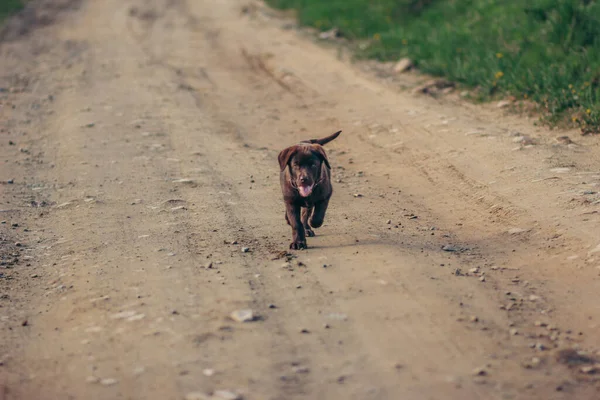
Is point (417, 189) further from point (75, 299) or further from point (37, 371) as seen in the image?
point (37, 371)

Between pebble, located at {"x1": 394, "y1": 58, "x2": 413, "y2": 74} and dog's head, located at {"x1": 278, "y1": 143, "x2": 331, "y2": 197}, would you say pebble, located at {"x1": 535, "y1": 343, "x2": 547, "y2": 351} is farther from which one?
pebble, located at {"x1": 394, "y1": 58, "x2": 413, "y2": 74}

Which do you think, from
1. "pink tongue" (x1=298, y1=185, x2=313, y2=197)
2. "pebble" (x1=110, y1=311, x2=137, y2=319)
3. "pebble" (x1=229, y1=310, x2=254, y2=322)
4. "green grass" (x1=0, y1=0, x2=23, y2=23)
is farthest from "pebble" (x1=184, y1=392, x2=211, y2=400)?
"green grass" (x1=0, y1=0, x2=23, y2=23)

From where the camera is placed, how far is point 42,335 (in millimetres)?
5793

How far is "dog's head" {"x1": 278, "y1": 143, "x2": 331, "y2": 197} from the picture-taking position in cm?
688

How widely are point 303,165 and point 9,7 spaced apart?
2206 centimetres

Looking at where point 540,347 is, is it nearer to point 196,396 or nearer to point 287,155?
point 196,396

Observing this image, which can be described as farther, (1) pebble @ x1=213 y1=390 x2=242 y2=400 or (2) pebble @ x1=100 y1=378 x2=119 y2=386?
(2) pebble @ x1=100 y1=378 x2=119 y2=386

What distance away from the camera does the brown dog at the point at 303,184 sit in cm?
691

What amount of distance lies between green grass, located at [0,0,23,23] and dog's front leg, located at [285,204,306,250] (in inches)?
778

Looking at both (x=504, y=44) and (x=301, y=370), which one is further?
(x=504, y=44)

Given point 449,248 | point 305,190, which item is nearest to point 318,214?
point 305,190

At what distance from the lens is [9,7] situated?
26.4m

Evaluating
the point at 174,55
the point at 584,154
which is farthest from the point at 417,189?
the point at 174,55

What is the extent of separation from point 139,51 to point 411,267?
535 inches
